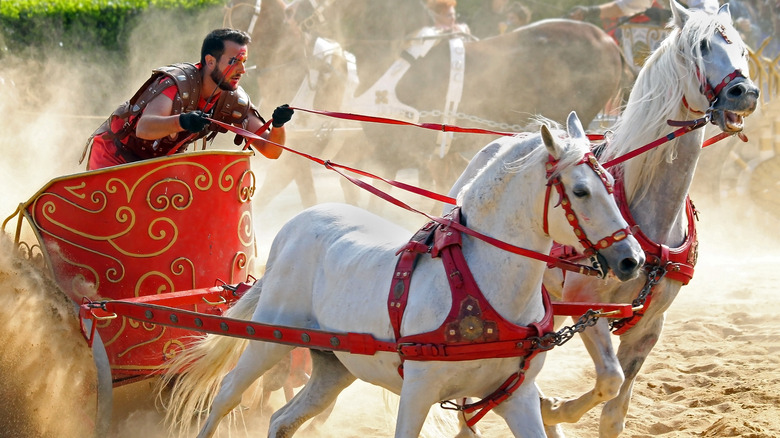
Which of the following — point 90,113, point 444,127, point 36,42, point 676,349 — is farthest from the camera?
point 36,42

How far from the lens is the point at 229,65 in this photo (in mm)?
4328

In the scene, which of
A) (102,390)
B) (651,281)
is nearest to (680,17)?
(651,281)

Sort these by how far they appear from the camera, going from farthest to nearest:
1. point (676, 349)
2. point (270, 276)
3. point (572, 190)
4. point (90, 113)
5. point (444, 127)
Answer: point (90, 113), point (676, 349), point (444, 127), point (270, 276), point (572, 190)

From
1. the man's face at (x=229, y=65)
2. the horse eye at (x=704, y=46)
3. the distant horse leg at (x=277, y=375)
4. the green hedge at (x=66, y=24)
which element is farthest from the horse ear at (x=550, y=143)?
the green hedge at (x=66, y=24)

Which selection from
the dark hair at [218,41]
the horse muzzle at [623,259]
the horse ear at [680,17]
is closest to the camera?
the horse muzzle at [623,259]

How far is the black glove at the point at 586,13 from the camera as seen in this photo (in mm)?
12195

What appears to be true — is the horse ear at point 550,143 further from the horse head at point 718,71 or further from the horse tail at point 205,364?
the horse tail at point 205,364

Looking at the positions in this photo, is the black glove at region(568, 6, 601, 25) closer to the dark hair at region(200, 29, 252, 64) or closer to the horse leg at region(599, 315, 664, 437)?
the dark hair at region(200, 29, 252, 64)

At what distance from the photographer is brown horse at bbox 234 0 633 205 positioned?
9094 millimetres

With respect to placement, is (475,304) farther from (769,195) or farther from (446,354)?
(769,195)

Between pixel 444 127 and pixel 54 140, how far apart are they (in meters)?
6.15

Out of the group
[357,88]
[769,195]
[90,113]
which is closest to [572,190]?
[357,88]

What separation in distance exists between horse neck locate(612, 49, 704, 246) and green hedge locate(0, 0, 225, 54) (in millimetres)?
10127

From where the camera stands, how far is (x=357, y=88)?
8.98m
